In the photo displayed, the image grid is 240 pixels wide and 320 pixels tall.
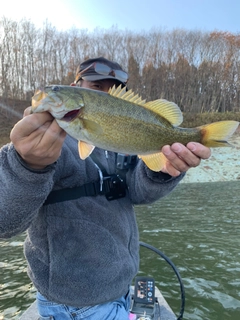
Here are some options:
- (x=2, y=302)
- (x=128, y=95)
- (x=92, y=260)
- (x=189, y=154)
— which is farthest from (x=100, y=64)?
(x=2, y=302)

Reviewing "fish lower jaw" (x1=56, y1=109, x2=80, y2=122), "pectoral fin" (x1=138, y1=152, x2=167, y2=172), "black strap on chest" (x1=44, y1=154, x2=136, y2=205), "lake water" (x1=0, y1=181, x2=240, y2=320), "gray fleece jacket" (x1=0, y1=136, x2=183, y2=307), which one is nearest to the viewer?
"fish lower jaw" (x1=56, y1=109, x2=80, y2=122)

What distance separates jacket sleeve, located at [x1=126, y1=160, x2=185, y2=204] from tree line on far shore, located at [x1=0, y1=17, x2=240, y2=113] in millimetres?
42289

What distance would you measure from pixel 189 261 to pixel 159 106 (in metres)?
6.11

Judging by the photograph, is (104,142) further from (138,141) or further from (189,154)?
(189,154)

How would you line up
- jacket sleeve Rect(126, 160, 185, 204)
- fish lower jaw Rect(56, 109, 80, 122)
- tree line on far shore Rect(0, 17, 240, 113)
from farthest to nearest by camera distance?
1. tree line on far shore Rect(0, 17, 240, 113)
2. jacket sleeve Rect(126, 160, 185, 204)
3. fish lower jaw Rect(56, 109, 80, 122)

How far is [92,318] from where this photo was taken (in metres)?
2.37

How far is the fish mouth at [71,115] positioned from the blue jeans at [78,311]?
1.47 metres

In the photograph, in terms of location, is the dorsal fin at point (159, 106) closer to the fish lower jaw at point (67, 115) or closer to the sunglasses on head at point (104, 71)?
the fish lower jaw at point (67, 115)

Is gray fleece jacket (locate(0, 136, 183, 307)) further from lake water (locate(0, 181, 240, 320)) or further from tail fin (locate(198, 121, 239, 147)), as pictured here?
lake water (locate(0, 181, 240, 320))

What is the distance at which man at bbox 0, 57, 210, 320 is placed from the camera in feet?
6.55

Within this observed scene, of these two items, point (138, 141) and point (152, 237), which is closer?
point (138, 141)

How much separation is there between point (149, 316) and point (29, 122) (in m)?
2.99

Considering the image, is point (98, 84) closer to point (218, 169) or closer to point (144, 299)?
point (144, 299)

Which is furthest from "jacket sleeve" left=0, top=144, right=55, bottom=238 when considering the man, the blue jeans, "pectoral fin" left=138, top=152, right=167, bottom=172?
"pectoral fin" left=138, top=152, right=167, bottom=172
